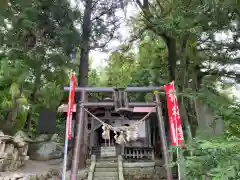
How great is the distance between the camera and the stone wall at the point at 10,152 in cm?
791

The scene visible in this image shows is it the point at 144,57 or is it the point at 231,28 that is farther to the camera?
the point at 144,57

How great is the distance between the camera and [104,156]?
39.0 feet

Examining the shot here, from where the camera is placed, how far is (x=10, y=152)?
334 inches

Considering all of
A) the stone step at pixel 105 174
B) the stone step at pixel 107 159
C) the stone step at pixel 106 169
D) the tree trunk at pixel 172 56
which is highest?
the tree trunk at pixel 172 56

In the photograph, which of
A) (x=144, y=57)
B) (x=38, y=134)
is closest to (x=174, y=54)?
(x=144, y=57)

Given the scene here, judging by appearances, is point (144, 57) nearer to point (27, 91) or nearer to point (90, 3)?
point (90, 3)

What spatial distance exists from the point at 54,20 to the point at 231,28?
6961mm

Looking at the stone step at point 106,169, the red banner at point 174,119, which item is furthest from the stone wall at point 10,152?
the red banner at point 174,119

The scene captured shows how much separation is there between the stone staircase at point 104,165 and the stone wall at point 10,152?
9.27ft

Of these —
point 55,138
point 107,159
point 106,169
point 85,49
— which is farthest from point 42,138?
point 85,49

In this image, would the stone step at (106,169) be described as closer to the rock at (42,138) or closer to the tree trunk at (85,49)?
the tree trunk at (85,49)

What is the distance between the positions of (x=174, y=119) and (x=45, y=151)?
26.6 feet

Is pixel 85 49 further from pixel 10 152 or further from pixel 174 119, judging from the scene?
pixel 174 119

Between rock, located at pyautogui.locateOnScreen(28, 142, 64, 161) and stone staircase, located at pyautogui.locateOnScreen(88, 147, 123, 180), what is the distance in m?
2.28
